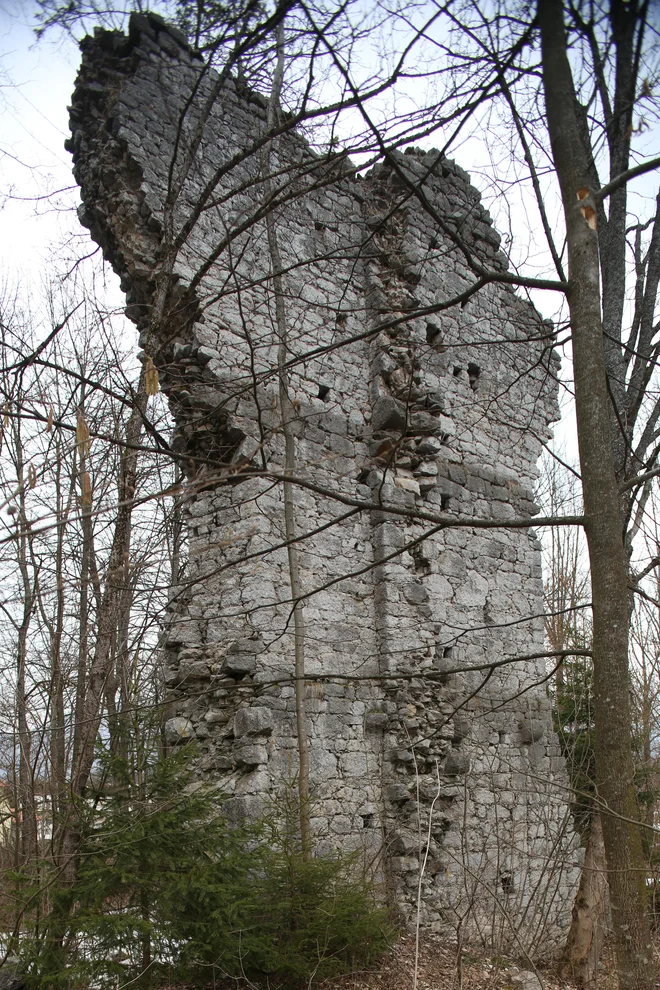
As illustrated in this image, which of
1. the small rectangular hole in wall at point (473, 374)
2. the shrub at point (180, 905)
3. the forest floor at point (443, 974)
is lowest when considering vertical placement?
the forest floor at point (443, 974)

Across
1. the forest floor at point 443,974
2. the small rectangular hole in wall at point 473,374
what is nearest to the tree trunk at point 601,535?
the forest floor at point 443,974

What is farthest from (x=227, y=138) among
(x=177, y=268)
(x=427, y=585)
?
(x=427, y=585)

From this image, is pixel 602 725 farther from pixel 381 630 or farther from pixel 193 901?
pixel 381 630

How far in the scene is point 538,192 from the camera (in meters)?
4.52

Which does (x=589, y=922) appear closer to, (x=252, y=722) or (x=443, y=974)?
(x=443, y=974)

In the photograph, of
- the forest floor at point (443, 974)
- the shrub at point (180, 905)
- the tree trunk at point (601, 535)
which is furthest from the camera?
the forest floor at point (443, 974)

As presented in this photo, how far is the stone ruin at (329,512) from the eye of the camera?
21.3 ft

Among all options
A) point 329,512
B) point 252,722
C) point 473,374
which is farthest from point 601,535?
point 473,374

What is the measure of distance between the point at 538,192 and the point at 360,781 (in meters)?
4.89

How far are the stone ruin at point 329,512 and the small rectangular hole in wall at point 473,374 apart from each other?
261 millimetres

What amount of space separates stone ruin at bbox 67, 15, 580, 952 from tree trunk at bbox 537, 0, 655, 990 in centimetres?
213

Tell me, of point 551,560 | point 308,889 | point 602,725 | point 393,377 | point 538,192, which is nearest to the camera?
point 602,725

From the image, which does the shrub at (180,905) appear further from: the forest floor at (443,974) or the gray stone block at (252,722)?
the gray stone block at (252,722)

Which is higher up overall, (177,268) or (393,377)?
(177,268)
